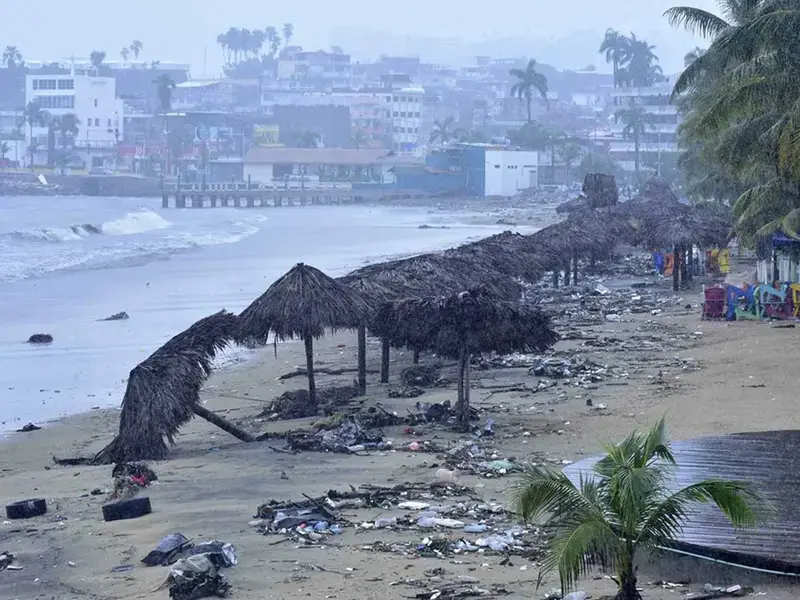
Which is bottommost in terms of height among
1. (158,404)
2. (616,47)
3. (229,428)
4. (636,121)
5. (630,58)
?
(229,428)

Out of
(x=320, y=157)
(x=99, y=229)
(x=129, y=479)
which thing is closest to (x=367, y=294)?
(x=129, y=479)

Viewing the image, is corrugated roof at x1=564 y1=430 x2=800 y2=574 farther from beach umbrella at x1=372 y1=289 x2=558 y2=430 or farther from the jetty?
the jetty

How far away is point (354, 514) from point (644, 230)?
25874 millimetres

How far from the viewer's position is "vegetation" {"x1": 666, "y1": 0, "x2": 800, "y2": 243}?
690 inches

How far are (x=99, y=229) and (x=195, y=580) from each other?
63.7 m

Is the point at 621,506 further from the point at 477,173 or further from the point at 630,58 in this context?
the point at 630,58

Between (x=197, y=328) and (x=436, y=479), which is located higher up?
(x=197, y=328)

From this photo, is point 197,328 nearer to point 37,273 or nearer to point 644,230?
point 644,230

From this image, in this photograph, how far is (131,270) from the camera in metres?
43.9

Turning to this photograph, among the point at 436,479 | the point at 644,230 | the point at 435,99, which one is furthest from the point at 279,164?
the point at 436,479

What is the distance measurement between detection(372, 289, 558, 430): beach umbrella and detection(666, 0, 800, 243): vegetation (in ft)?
14.0

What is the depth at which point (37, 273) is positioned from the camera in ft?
143

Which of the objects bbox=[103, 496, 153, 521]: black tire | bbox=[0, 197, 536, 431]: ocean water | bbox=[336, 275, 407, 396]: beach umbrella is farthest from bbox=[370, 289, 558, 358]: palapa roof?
bbox=[0, 197, 536, 431]: ocean water

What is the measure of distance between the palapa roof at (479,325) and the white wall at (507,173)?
86679mm
